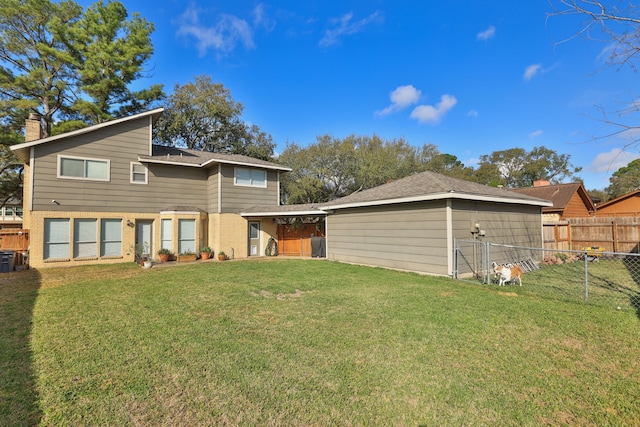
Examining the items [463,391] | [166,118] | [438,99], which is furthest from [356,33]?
[166,118]

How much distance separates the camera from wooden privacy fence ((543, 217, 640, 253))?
41.2 ft

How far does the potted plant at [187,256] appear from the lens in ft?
43.0

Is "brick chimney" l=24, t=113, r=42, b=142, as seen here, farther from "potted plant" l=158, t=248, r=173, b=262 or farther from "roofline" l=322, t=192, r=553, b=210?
"roofline" l=322, t=192, r=553, b=210

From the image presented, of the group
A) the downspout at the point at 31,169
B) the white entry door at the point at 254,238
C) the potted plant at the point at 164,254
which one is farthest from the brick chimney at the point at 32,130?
the white entry door at the point at 254,238

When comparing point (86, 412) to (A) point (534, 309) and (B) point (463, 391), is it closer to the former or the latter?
(B) point (463, 391)

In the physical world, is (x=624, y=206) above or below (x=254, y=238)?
above

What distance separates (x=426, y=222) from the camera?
9094 mm

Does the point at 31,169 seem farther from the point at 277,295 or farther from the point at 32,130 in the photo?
the point at 277,295

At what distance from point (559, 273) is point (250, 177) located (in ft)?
43.5

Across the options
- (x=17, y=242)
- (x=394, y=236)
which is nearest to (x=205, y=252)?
(x=17, y=242)

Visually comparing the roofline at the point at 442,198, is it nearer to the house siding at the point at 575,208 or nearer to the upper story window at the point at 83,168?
the house siding at the point at 575,208

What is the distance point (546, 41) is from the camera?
3.50 metres

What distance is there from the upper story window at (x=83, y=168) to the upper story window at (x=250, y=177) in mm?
5385

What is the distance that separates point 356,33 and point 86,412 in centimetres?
1550
